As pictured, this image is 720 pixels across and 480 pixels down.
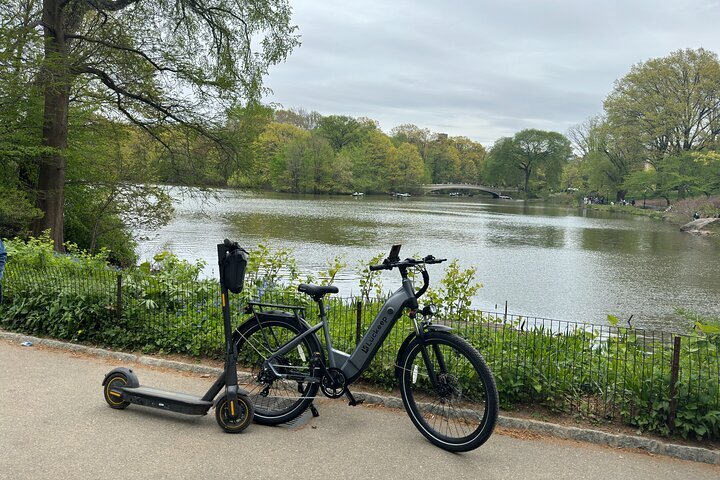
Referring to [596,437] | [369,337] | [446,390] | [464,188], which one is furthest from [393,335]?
[464,188]

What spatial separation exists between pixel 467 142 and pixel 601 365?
13843 cm

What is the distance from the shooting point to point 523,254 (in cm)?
2583

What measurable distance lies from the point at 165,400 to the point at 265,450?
87cm

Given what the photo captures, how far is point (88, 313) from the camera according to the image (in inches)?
228

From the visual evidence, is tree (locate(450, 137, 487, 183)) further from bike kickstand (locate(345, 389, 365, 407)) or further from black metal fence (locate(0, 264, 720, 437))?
bike kickstand (locate(345, 389, 365, 407))

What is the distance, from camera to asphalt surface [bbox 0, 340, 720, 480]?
3289mm

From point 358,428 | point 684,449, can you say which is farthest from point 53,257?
point 684,449

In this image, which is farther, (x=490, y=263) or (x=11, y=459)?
(x=490, y=263)

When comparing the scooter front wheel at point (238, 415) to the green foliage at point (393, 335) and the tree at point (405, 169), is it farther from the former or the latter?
the tree at point (405, 169)

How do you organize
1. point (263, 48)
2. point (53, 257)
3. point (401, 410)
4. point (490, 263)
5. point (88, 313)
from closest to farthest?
1. point (401, 410)
2. point (88, 313)
3. point (53, 257)
4. point (263, 48)
5. point (490, 263)

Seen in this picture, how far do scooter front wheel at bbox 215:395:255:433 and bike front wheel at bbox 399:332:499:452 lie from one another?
3.47 feet

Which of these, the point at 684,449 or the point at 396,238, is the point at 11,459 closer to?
the point at 684,449

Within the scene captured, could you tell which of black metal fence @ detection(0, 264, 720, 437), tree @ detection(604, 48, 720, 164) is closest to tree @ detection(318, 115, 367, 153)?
tree @ detection(604, 48, 720, 164)

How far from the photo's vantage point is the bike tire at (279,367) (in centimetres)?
403
